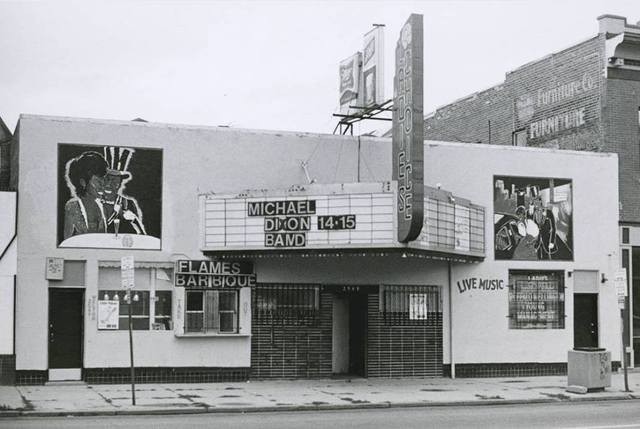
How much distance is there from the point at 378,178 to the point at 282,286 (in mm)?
3877

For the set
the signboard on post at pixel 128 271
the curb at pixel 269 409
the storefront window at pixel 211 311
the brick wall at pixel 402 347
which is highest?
the signboard on post at pixel 128 271

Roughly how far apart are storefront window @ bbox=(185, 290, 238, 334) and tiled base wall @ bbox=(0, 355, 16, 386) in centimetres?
418

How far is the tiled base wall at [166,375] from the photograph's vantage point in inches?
Answer: 893

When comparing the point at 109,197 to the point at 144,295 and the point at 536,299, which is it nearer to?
the point at 144,295

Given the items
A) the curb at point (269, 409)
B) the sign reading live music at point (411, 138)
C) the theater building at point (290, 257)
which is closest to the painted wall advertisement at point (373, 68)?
the theater building at point (290, 257)

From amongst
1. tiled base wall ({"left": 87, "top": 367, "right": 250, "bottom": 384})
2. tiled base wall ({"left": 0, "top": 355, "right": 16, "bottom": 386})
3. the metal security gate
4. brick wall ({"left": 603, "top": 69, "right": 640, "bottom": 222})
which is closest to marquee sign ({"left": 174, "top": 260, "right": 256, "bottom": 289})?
the metal security gate

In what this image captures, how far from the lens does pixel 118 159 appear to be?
23.1m

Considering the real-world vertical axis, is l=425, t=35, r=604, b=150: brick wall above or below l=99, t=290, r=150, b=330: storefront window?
above

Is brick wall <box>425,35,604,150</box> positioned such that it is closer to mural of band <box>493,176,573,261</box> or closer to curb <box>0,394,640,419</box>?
mural of band <box>493,176,573,261</box>

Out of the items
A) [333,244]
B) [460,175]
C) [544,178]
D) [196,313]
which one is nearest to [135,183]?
[196,313]

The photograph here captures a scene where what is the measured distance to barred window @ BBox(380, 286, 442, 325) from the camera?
83.0ft

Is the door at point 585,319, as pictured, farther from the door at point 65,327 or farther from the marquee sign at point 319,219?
the door at point 65,327

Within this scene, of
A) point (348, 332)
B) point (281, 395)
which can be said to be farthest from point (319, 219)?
point (348, 332)

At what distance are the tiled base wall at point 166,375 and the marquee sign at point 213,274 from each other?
2101 mm
